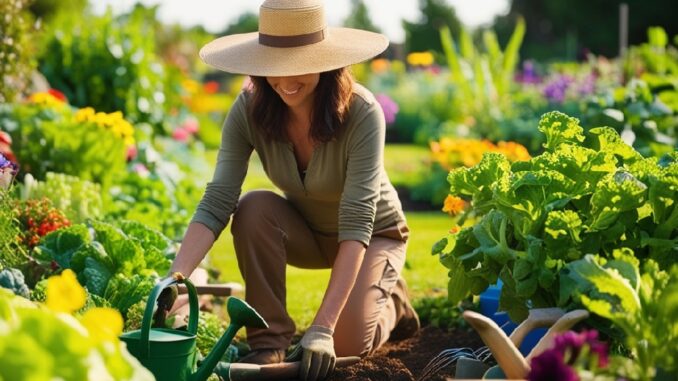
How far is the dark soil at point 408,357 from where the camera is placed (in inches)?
136

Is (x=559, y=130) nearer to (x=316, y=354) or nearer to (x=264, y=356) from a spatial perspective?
(x=316, y=354)

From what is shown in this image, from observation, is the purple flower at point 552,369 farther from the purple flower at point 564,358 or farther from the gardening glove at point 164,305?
the gardening glove at point 164,305

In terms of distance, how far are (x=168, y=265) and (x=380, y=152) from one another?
0.95 meters

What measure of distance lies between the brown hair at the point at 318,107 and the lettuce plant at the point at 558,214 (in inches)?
27.3

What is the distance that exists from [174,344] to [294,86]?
1.15 meters

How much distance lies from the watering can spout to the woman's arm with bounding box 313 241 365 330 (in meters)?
0.46

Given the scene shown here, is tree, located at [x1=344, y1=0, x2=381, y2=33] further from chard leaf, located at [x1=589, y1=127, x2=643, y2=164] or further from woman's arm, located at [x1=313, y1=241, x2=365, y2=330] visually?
chard leaf, located at [x1=589, y1=127, x2=643, y2=164]

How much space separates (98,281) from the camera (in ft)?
12.0

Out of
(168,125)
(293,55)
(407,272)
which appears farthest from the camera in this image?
(168,125)

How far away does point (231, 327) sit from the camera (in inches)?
114

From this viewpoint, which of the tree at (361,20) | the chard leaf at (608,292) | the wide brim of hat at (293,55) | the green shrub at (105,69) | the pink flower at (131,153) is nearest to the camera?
the chard leaf at (608,292)

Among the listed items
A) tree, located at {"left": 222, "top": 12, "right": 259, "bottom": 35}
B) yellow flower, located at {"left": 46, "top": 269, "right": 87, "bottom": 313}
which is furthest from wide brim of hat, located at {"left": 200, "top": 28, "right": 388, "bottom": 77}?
tree, located at {"left": 222, "top": 12, "right": 259, "bottom": 35}

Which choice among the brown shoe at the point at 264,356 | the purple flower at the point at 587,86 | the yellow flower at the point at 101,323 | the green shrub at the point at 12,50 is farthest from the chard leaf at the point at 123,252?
the purple flower at the point at 587,86

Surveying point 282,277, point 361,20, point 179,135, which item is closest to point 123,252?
point 282,277
